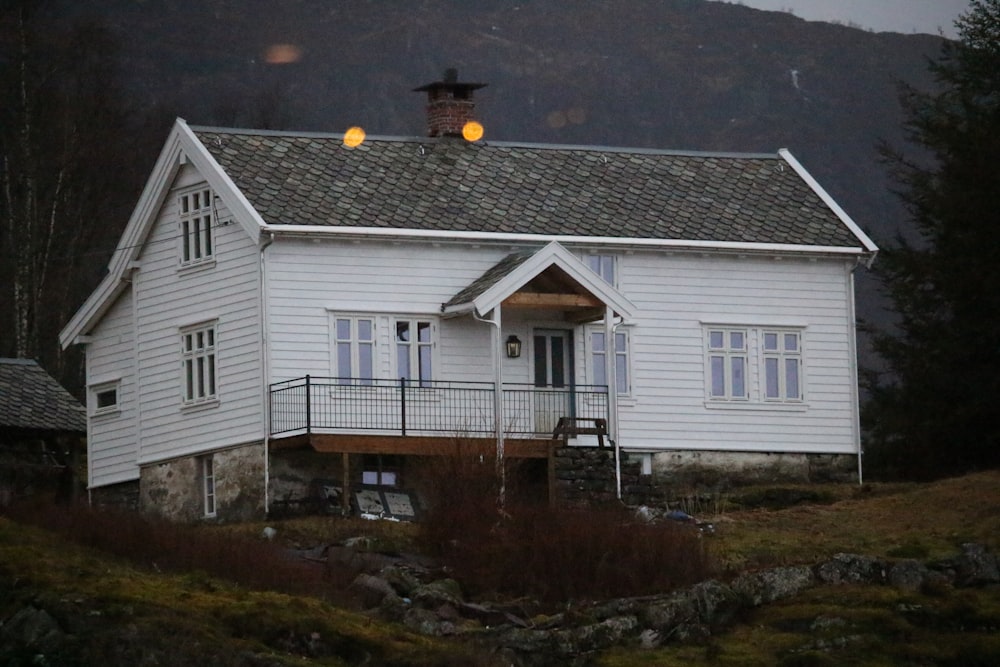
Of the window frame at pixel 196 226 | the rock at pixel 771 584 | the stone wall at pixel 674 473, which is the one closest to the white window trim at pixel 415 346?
the stone wall at pixel 674 473

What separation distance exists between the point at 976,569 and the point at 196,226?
58.1 feet

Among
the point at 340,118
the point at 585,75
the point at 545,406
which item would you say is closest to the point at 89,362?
the point at 545,406

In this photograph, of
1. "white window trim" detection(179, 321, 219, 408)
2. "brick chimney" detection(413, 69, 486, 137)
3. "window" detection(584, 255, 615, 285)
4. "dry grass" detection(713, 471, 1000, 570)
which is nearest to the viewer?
"dry grass" detection(713, 471, 1000, 570)

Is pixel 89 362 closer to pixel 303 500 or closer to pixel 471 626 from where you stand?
pixel 303 500

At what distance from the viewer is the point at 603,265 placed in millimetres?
47219

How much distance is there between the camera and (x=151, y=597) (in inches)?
1299

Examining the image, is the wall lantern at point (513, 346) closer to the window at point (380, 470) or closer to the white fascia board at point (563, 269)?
the white fascia board at point (563, 269)

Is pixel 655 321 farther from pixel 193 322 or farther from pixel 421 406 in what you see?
pixel 193 322

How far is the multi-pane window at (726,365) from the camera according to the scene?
4772 centimetres

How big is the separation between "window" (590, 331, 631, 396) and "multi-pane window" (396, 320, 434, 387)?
3.44 meters

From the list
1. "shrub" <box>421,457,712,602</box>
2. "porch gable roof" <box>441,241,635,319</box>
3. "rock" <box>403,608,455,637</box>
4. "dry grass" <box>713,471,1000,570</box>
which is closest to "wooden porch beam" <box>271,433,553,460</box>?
"shrub" <box>421,457,712,602</box>

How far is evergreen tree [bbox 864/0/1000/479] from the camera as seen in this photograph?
4859cm

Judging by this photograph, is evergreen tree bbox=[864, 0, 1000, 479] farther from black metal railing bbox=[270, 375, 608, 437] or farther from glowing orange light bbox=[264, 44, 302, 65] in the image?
glowing orange light bbox=[264, 44, 302, 65]

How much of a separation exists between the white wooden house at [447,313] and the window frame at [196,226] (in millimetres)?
44
